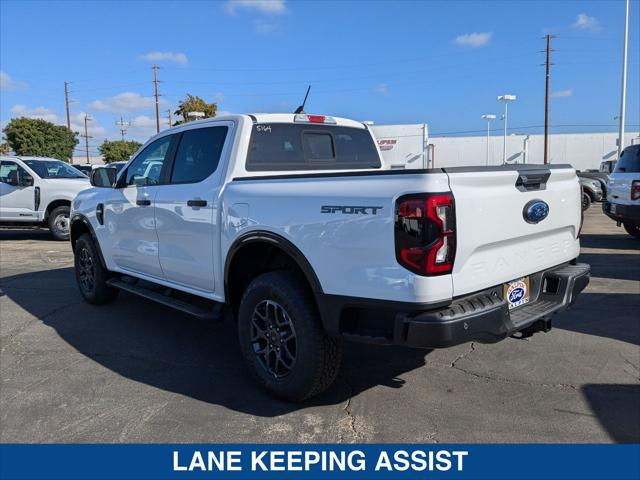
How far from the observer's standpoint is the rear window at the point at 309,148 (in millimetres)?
4344

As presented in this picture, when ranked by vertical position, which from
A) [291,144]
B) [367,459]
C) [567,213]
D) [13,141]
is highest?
[13,141]

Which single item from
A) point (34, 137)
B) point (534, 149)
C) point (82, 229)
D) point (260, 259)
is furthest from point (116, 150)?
point (260, 259)

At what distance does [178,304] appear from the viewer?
4.62 m

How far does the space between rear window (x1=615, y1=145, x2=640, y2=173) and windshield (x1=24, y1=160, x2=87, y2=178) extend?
11.8 metres

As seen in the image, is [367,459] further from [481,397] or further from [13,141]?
[13,141]

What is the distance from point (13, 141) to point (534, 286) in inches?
2000

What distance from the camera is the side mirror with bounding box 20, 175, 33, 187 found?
12.3m

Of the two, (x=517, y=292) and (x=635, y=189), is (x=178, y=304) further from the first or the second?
(x=635, y=189)

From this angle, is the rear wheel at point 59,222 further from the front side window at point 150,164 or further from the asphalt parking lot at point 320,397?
the front side window at point 150,164

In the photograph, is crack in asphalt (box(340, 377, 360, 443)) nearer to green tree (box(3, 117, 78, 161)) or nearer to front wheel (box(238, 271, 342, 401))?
front wheel (box(238, 271, 342, 401))

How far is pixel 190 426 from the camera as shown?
11.2 ft

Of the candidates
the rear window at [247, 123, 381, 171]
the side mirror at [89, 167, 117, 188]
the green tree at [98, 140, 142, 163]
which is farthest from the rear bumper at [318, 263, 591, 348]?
the green tree at [98, 140, 142, 163]

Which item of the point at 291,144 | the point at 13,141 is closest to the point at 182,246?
the point at 291,144

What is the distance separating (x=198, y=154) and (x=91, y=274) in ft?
8.88
